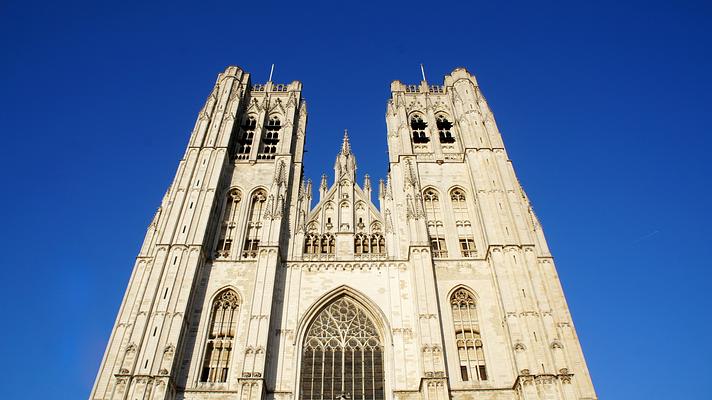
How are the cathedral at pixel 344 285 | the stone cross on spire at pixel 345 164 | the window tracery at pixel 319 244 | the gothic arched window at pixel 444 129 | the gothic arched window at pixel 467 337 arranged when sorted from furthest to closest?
the gothic arched window at pixel 444 129, the stone cross on spire at pixel 345 164, the window tracery at pixel 319 244, the gothic arched window at pixel 467 337, the cathedral at pixel 344 285

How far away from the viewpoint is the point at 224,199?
2859 cm

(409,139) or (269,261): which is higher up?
(409,139)

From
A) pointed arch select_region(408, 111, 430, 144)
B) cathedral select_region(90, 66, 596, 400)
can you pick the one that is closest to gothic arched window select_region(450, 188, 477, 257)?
cathedral select_region(90, 66, 596, 400)

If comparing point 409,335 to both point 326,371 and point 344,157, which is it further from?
point 344,157

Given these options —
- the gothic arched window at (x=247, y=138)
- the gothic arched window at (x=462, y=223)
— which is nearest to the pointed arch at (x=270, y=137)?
the gothic arched window at (x=247, y=138)

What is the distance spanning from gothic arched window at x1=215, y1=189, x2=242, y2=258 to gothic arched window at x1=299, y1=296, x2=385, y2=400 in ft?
19.8

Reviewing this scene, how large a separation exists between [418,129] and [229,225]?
Result: 44.2 ft

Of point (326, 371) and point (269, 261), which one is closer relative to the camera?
point (326, 371)

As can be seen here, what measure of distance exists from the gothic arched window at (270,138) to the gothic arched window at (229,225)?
11.5ft

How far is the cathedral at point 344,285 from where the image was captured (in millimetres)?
20562

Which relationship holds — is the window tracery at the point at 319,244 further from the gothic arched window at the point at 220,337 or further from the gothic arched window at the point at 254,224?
the gothic arched window at the point at 220,337

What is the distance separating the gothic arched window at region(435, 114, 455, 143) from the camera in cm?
3294

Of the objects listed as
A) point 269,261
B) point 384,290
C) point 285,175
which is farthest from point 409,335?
point 285,175

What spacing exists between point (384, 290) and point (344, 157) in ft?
33.3
